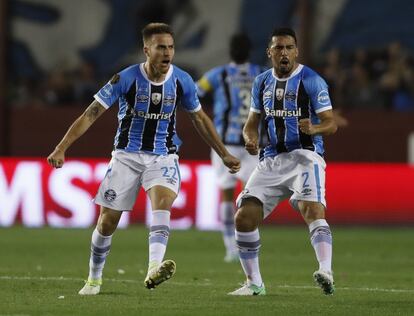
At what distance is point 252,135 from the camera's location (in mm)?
10805

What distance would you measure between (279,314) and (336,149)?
1321 centimetres

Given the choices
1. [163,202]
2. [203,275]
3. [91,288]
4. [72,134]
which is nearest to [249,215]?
[163,202]

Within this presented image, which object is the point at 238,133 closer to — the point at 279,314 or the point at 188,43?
the point at 279,314

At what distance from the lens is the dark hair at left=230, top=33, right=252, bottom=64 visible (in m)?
14.9

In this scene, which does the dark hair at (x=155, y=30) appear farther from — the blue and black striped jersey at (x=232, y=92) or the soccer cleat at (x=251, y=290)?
the blue and black striped jersey at (x=232, y=92)

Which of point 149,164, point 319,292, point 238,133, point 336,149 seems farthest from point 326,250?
point 336,149

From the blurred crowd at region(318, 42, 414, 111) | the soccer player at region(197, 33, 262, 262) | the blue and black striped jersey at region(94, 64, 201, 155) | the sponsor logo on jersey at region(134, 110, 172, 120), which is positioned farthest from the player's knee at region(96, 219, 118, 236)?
the blurred crowd at region(318, 42, 414, 111)

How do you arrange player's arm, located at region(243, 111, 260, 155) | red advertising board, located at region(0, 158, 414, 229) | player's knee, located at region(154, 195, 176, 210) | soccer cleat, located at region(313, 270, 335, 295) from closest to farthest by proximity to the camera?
1. soccer cleat, located at region(313, 270, 335, 295)
2. player's knee, located at region(154, 195, 176, 210)
3. player's arm, located at region(243, 111, 260, 155)
4. red advertising board, located at region(0, 158, 414, 229)

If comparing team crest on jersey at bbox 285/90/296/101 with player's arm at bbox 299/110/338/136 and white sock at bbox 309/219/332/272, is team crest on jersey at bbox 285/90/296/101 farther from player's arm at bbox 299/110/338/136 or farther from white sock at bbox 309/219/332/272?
white sock at bbox 309/219/332/272

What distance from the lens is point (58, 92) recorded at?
2317 cm

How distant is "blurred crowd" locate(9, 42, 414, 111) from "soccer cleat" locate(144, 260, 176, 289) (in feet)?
40.0

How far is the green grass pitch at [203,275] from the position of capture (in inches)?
386

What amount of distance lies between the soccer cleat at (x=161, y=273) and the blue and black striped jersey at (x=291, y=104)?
1534 millimetres

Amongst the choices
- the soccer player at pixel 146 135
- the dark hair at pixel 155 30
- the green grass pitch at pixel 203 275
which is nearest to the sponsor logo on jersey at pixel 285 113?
the soccer player at pixel 146 135
